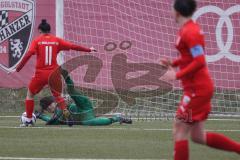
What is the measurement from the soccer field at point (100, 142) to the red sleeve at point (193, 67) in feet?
8.00

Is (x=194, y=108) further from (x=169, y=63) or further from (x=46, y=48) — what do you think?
(x=46, y=48)

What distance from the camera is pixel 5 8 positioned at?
1842cm

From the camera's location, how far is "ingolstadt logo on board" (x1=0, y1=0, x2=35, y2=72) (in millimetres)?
18359

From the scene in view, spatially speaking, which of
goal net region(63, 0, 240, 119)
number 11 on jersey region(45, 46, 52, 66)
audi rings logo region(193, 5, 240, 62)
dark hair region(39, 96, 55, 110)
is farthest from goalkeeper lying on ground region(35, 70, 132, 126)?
audi rings logo region(193, 5, 240, 62)

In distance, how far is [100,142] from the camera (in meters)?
11.9

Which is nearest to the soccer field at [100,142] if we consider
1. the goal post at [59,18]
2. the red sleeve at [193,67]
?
the goal post at [59,18]

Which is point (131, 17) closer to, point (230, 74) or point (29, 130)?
point (230, 74)

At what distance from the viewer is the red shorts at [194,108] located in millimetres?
8086

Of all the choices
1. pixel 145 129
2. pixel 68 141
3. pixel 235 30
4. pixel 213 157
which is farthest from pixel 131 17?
pixel 213 157

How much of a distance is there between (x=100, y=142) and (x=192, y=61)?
4189 millimetres

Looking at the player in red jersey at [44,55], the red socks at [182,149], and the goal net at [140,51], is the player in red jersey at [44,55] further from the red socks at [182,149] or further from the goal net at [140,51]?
the red socks at [182,149]

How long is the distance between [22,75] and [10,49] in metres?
0.65

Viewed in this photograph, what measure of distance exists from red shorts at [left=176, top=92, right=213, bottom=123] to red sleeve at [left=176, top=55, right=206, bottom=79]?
31cm

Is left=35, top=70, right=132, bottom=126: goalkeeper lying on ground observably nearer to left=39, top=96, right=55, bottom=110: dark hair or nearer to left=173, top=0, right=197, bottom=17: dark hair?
left=39, top=96, right=55, bottom=110: dark hair
